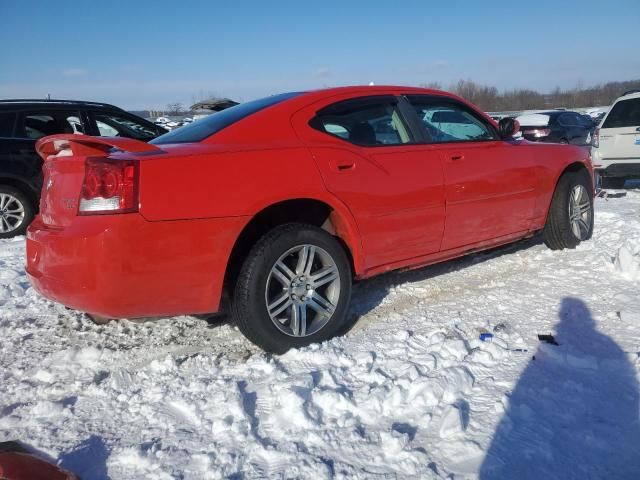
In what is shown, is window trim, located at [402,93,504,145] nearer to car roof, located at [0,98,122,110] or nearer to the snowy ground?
the snowy ground

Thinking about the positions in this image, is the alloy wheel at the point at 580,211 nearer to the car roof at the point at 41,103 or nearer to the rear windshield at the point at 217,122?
the rear windshield at the point at 217,122

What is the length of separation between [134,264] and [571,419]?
2082 mm

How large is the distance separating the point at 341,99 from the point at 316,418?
2.02 metres

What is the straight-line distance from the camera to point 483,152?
3.97 meters

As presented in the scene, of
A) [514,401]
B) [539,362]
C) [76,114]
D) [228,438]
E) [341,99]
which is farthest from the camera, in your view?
[76,114]

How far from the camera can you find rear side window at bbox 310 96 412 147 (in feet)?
10.6

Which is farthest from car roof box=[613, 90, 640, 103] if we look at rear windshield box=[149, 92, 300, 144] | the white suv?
rear windshield box=[149, 92, 300, 144]

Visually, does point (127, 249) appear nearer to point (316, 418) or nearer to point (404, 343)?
point (316, 418)

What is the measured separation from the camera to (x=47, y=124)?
20.9ft

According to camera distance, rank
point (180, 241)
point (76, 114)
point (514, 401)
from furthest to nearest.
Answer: point (76, 114) < point (180, 241) < point (514, 401)

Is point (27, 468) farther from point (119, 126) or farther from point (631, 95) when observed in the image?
point (631, 95)

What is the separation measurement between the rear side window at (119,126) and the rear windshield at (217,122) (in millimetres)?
3587

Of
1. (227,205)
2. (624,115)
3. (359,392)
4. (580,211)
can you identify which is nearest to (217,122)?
(227,205)

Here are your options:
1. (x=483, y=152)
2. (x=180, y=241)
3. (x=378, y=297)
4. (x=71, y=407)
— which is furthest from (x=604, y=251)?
(x=71, y=407)
